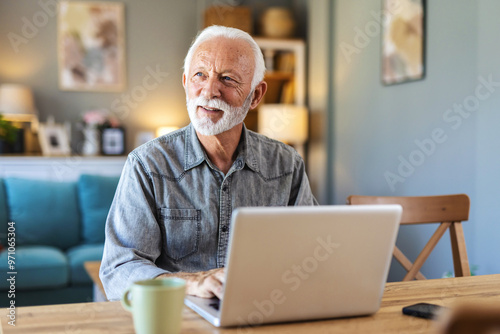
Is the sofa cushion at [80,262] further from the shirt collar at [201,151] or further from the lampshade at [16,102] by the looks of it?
the shirt collar at [201,151]

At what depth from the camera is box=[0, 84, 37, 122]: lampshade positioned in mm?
3969

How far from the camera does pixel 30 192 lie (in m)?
3.46

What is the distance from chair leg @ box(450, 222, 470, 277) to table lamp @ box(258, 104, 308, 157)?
2545mm

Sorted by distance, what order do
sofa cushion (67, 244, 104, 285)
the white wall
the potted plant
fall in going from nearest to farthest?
1. the white wall
2. sofa cushion (67, 244, 104, 285)
3. the potted plant

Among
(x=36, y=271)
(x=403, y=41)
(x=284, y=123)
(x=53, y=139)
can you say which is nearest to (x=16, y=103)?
(x=53, y=139)

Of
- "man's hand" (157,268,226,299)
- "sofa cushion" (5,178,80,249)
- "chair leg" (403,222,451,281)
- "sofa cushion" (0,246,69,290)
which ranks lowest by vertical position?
"sofa cushion" (0,246,69,290)

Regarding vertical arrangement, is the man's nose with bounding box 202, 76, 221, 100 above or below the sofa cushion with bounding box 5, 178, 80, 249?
above

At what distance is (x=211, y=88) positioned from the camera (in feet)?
4.63

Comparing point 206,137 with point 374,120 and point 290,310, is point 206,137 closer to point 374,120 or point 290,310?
point 290,310

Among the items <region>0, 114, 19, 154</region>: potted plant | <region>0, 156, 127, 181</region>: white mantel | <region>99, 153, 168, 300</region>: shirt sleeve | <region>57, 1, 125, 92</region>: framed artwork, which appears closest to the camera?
<region>99, 153, 168, 300</region>: shirt sleeve

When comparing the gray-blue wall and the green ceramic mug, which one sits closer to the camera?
the green ceramic mug

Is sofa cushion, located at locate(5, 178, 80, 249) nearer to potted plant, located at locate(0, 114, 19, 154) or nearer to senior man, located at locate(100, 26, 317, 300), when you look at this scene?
potted plant, located at locate(0, 114, 19, 154)

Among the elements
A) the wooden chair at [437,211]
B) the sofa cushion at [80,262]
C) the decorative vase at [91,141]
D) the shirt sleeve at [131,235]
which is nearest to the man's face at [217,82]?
the shirt sleeve at [131,235]

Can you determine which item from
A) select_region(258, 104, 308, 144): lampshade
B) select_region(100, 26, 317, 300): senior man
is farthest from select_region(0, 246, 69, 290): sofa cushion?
select_region(100, 26, 317, 300): senior man
